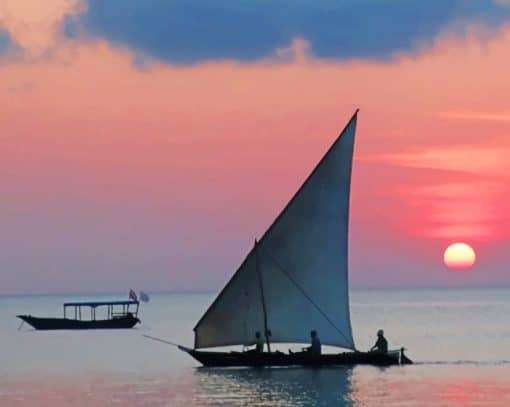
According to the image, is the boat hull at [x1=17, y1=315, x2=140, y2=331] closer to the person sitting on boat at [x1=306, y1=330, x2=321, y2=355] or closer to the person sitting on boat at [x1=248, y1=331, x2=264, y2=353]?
the person sitting on boat at [x1=248, y1=331, x2=264, y2=353]

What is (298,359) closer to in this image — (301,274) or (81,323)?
(301,274)

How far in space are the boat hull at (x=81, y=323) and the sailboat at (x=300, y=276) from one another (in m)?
56.5

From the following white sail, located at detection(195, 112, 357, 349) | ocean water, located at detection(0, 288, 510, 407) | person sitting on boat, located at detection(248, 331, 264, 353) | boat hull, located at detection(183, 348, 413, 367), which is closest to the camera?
ocean water, located at detection(0, 288, 510, 407)

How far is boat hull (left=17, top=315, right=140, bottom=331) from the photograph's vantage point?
346 feet

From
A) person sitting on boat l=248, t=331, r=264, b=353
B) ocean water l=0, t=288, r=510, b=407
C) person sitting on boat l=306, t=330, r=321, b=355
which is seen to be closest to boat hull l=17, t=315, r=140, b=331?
ocean water l=0, t=288, r=510, b=407

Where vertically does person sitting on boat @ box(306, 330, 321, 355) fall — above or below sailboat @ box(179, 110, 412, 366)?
below

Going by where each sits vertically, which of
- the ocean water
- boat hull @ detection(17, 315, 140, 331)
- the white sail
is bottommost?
the ocean water

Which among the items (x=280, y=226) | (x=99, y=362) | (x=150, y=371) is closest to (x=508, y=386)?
(x=280, y=226)

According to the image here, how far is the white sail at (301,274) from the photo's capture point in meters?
49.1

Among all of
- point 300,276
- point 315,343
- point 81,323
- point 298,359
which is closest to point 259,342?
point 298,359

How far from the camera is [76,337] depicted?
353ft

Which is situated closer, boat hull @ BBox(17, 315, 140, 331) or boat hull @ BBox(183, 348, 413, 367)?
boat hull @ BBox(183, 348, 413, 367)

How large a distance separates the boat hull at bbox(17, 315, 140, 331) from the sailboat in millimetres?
56534

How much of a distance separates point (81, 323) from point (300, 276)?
202ft
